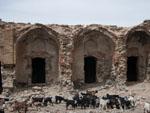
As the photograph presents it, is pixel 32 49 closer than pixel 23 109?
No

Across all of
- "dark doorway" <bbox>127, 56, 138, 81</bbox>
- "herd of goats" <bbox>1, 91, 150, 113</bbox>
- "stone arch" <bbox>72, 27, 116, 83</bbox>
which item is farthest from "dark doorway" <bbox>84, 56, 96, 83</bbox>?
"herd of goats" <bbox>1, 91, 150, 113</bbox>

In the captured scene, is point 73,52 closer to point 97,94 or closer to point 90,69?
point 90,69

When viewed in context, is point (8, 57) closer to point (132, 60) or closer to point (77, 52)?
point (77, 52)

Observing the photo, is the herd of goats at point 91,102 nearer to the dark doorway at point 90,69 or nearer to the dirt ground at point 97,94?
the dirt ground at point 97,94

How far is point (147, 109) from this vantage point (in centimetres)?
2203

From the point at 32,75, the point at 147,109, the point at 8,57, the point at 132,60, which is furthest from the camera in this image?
the point at 132,60

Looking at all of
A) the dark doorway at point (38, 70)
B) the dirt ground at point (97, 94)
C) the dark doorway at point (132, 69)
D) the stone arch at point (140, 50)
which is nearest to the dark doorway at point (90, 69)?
the dirt ground at point (97, 94)

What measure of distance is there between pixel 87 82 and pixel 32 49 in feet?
15.4

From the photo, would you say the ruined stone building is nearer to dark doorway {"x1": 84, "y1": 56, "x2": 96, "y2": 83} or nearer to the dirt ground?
dark doorway {"x1": 84, "y1": 56, "x2": 96, "y2": 83}

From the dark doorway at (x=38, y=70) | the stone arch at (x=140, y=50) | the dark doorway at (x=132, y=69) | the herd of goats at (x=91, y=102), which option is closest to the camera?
the herd of goats at (x=91, y=102)

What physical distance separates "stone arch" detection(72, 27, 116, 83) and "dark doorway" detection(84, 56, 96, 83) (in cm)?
49

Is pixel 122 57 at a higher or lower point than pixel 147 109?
higher

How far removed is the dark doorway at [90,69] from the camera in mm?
30219

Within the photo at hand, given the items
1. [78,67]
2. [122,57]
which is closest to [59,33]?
[78,67]
